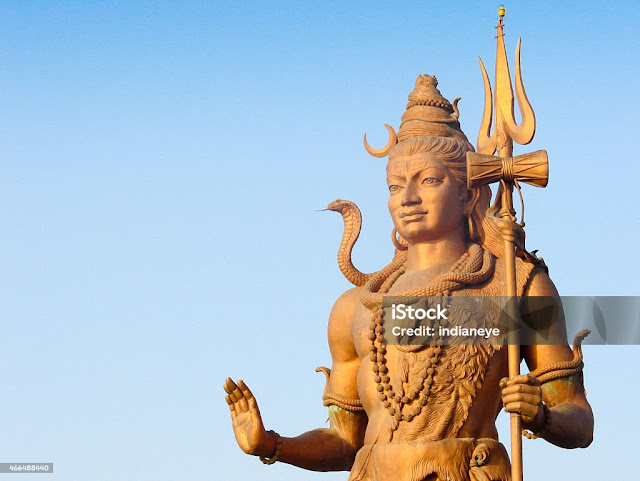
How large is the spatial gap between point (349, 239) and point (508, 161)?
259 cm

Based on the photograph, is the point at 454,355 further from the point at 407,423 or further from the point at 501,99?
the point at 501,99

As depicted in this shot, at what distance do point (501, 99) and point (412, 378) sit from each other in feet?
9.11

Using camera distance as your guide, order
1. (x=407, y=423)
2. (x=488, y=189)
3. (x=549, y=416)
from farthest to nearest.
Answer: (x=488, y=189), (x=407, y=423), (x=549, y=416)

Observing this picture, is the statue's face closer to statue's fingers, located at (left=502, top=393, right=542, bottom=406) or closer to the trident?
the trident

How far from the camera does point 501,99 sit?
44.6 feet

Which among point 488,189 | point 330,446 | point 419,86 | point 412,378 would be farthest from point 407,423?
point 419,86

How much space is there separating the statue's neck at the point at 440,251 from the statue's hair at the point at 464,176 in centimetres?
19

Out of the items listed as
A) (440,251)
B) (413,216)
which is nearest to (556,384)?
(440,251)

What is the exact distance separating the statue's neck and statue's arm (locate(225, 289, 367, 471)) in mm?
879

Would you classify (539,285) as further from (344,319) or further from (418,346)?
(344,319)

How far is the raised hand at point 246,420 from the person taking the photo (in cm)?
1392

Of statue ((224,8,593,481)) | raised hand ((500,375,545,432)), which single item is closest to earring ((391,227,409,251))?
statue ((224,8,593,481))

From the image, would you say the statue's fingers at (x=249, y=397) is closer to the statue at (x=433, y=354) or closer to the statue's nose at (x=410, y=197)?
the statue at (x=433, y=354)

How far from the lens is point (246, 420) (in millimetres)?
13984
